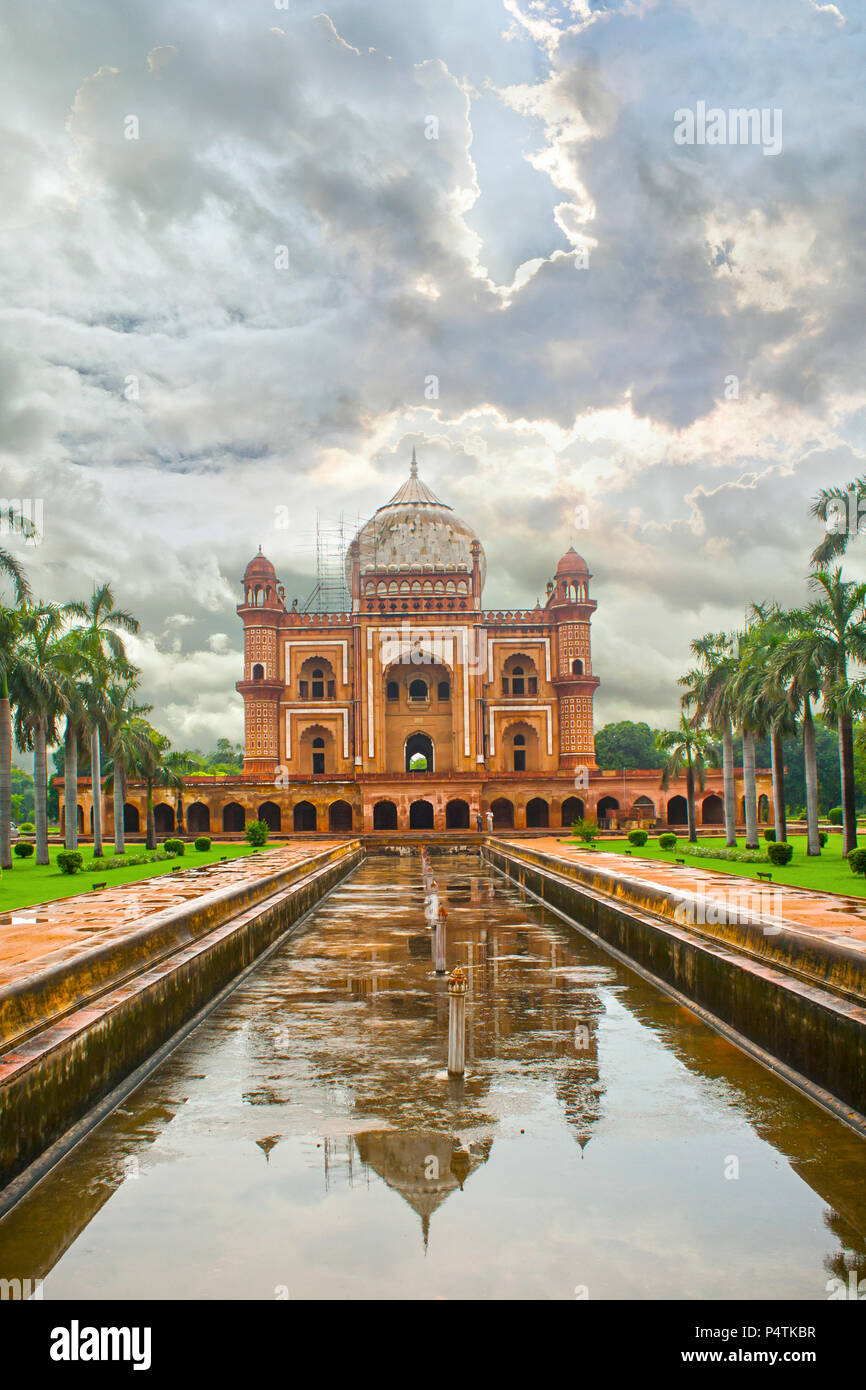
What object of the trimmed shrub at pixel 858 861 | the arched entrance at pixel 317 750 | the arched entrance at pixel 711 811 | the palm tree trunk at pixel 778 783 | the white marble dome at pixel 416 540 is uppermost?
the white marble dome at pixel 416 540

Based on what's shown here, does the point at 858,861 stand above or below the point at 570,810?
above

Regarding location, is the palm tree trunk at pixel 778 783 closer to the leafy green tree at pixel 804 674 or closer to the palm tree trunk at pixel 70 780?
the leafy green tree at pixel 804 674

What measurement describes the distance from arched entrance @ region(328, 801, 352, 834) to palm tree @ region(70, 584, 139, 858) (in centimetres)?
1841

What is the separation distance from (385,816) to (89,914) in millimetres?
32729

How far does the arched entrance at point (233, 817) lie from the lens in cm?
4444

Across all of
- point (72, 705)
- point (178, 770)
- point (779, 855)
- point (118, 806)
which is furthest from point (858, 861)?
point (178, 770)

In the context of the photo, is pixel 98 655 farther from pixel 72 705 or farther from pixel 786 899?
pixel 786 899

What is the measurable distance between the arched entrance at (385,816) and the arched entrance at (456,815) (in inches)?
91.6

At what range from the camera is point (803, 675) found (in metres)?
22.1

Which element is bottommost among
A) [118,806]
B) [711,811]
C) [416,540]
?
[711,811]

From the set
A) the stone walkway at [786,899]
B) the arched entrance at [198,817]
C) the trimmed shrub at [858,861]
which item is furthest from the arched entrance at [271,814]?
the trimmed shrub at [858,861]

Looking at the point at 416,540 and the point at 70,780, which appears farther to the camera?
the point at 416,540

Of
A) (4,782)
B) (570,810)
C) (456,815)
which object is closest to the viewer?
(4,782)

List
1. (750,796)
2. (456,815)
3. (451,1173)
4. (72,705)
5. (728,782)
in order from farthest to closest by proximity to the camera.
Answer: (456,815) → (728,782) → (750,796) → (72,705) → (451,1173)
